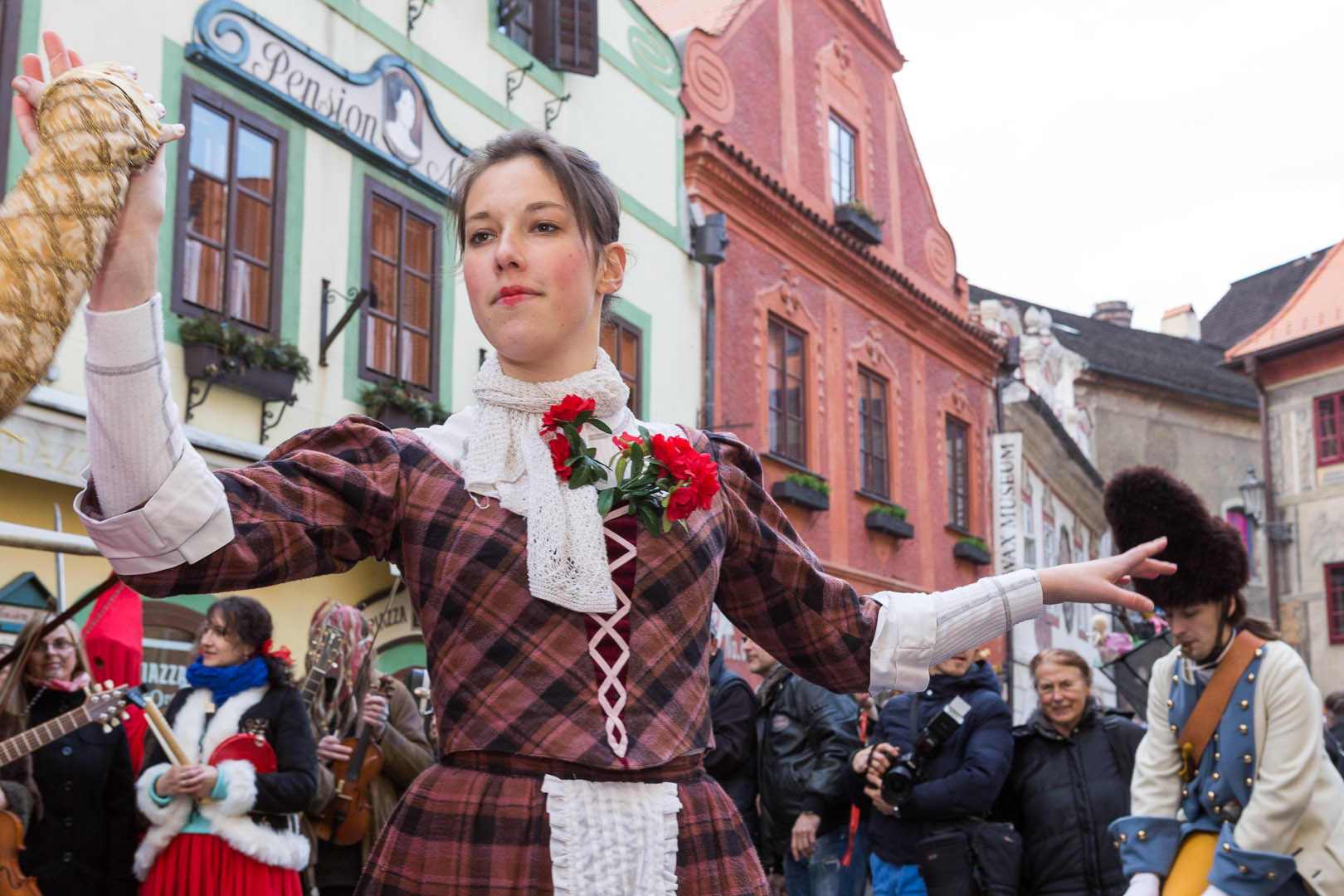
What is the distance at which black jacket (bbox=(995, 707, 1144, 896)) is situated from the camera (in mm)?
5781

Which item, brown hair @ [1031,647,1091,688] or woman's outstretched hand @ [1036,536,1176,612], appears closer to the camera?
woman's outstretched hand @ [1036,536,1176,612]

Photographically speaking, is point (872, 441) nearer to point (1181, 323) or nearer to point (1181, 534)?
point (1181, 534)

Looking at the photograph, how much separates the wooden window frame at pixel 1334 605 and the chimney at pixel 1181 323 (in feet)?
56.7

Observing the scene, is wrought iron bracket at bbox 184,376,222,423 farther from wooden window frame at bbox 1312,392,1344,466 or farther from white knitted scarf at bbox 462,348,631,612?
wooden window frame at bbox 1312,392,1344,466

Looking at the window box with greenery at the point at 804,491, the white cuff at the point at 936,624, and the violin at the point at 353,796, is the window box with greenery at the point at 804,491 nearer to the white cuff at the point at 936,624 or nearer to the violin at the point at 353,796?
the violin at the point at 353,796

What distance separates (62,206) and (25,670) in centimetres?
448

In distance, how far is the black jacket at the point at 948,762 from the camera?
5934 millimetres

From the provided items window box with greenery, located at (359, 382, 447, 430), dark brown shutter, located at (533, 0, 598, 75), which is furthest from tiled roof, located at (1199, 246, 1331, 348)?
window box with greenery, located at (359, 382, 447, 430)

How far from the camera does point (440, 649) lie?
1.97 meters

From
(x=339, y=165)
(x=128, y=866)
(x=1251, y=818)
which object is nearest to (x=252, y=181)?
(x=339, y=165)

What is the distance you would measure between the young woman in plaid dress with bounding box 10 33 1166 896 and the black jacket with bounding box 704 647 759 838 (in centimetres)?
466

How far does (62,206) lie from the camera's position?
141 cm

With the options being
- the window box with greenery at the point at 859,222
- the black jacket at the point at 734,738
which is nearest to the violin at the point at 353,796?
the black jacket at the point at 734,738

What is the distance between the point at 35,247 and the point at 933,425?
63.7 feet
